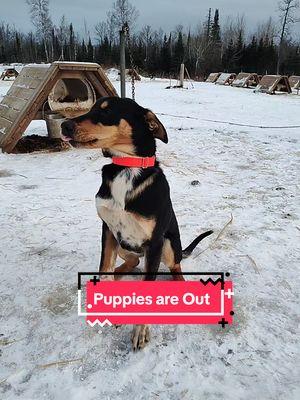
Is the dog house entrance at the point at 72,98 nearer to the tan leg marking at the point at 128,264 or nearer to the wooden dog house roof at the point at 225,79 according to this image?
the tan leg marking at the point at 128,264

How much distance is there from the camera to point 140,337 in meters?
2.23

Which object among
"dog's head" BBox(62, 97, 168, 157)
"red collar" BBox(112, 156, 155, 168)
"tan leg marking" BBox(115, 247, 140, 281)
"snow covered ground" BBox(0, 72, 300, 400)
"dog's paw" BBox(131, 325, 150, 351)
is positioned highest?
"dog's head" BBox(62, 97, 168, 157)

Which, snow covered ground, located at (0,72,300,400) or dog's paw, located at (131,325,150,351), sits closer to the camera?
snow covered ground, located at (0,72,300,400)

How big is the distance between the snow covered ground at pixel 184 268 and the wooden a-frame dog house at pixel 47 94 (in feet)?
2.63

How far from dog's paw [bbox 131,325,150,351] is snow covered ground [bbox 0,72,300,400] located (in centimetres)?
5

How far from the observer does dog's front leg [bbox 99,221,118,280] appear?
8.02ft

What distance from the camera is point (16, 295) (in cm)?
270

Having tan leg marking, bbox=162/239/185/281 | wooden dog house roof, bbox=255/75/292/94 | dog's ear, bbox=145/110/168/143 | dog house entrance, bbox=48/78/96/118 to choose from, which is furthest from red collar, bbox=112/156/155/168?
wooden dog house roof, bbox=255/75/292/94

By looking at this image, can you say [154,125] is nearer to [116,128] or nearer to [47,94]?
[116,128]

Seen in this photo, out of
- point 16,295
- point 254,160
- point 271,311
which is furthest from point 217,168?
point 16,295

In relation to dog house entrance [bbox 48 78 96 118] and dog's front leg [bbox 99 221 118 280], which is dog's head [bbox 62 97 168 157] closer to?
dog's front leg [bbox 99 221 118 280]

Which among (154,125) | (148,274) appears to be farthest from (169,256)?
(154,125)

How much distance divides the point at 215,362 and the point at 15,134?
225 inches

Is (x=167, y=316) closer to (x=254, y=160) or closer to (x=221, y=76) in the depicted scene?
(x=254, y=160)
